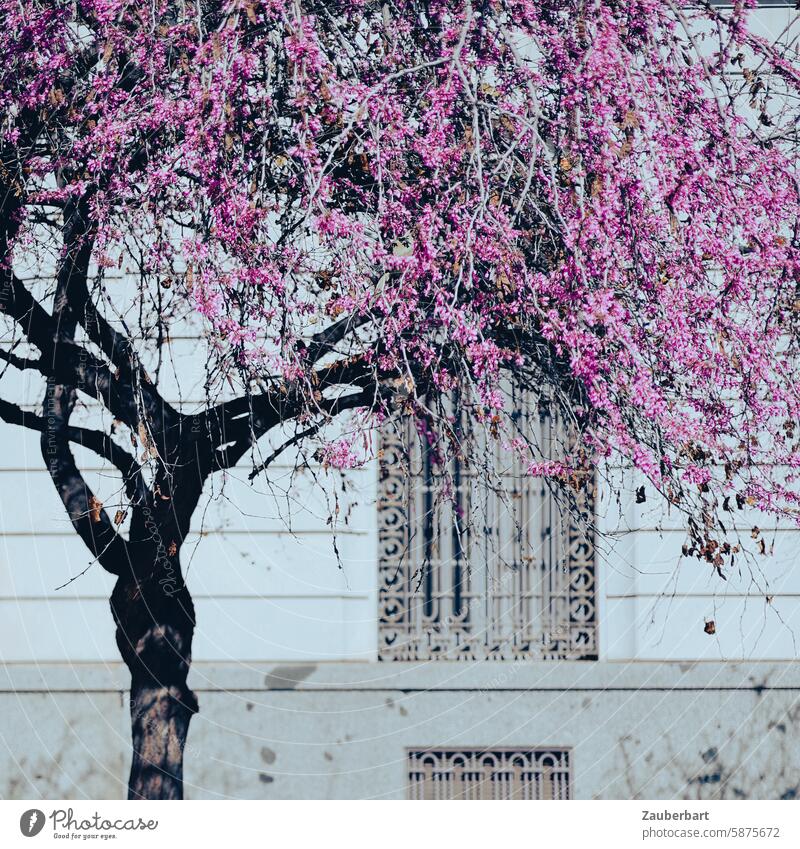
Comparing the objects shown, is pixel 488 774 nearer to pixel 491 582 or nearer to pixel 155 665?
pixel 491 582

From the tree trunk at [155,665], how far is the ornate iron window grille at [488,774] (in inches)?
80.2

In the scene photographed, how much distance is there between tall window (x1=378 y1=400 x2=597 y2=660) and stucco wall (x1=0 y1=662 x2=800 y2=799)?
263mm

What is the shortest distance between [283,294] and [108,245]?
3.66 ft

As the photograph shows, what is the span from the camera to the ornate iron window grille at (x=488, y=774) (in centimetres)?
802

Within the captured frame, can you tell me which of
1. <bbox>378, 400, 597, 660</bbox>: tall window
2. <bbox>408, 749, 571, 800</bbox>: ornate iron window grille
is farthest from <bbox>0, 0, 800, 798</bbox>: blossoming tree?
<bbox>408, 749, 571, 800</bbox>: ornate iron window grille

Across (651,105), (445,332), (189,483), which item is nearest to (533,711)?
(189,483)

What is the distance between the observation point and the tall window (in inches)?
324

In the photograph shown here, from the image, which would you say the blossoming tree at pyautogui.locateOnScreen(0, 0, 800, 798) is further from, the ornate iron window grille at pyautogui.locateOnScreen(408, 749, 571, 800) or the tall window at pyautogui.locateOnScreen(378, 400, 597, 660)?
the ornate iron window grille at pyautogui.locateOnScreen(408, 749, 571, 800)

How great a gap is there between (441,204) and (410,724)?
430 cm

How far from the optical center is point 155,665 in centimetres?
658

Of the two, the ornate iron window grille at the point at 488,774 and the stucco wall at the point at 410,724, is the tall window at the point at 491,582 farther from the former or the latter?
the ornate iron window grille at the point at 488,774

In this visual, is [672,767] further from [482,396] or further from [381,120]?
[381,120]

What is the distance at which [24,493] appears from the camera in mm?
8070

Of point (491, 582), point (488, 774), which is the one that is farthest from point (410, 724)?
point (491, 582)
